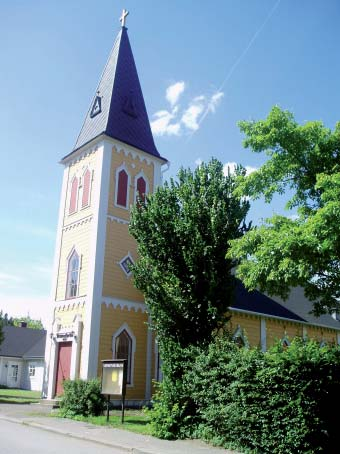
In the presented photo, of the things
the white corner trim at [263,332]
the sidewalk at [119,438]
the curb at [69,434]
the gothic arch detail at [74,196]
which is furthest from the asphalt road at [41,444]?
the white corner trim at [263,332]

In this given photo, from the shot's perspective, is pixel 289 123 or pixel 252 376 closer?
pixel 252 376

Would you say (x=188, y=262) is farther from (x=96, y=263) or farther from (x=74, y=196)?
(x=74, y=196)

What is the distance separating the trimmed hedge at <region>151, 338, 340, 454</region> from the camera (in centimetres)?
994

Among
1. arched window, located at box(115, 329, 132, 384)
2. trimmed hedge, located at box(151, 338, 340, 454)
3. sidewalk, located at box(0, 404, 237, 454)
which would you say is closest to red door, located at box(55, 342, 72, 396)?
arched window, located at box(115, 329, 132, 384)

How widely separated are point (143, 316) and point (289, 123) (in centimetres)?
1391

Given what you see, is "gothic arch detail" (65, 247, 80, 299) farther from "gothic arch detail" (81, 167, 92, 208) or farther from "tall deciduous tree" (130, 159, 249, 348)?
"tall deciduous tree" (130, 159, 249, 348)

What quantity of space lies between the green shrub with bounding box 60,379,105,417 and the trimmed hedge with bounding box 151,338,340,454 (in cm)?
475

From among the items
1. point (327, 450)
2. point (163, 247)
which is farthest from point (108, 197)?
point (327, 450)

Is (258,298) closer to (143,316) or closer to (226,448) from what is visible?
(143,316)

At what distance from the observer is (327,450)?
9.97m

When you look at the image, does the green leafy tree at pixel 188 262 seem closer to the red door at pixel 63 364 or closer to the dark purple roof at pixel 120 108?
the red door at pixel 63 364

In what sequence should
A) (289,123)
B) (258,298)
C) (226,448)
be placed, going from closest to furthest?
(226,448) → (289,123) → (258,298)

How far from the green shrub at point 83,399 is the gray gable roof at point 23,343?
25868 millimetres

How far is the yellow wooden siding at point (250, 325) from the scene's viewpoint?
984 inches
